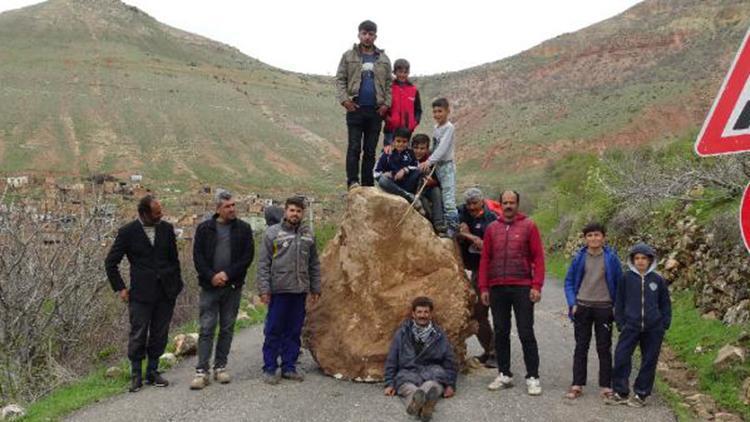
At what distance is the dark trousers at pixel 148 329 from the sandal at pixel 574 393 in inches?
174

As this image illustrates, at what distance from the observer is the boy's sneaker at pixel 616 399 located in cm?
681

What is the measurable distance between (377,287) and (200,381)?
2171mm

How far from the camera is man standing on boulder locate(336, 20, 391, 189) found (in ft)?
27.0

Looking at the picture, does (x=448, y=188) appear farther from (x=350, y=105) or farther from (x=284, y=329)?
(x=284, y=329)

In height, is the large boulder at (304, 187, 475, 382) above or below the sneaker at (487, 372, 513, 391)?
above

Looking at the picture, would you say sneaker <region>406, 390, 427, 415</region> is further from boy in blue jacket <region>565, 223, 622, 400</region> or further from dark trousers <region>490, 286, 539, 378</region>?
boy in blue jacket <region>565, 223, 622, 400</region>

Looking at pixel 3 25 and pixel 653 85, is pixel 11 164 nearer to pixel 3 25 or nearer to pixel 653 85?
pixel 653 85

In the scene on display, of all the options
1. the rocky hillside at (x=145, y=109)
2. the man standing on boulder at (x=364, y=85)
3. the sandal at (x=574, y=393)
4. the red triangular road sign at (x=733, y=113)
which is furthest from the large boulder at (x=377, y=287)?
the rocky hillside at (x=145, y=109)

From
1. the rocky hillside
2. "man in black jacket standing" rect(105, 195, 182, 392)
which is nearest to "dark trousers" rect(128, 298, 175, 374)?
"man in black jacket standing" rect(105, 195, 182, 392)

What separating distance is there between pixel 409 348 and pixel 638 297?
91.5 inches

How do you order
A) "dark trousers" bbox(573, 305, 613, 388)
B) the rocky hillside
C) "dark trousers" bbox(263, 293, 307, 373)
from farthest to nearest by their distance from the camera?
the rocky hillside → "dark trousers" bbox(263, 293, 307, 373) → "dark trousers" bbox(573, 305, 613, 388)

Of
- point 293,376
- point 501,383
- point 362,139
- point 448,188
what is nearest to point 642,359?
point 501,383

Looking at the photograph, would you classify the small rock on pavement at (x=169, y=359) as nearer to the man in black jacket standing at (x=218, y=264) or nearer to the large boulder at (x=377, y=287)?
the man in black jacket standing at (x=218, y=264)

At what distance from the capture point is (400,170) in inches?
315
